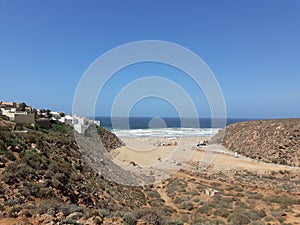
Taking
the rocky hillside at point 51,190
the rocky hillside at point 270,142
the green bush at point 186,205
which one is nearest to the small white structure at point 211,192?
the green bush at point 186,205

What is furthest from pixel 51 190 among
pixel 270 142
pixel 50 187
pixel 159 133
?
Answer: pixel 159 133

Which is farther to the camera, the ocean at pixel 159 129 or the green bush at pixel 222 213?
the ocean at pixel 159 129

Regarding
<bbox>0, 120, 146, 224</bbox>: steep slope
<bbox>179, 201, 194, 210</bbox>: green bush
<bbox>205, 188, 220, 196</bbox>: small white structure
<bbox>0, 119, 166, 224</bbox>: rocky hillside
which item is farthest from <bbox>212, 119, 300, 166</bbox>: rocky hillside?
<bbox>0, 120, 146, 224</bbox>: steep slope

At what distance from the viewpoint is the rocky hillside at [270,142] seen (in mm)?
30953

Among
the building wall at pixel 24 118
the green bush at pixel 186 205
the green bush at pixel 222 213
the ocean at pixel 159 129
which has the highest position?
the building wall at pixel 24 118

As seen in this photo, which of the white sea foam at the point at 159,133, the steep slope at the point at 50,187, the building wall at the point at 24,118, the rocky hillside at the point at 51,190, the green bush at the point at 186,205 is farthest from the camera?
the white sea foam at the point at 159,133

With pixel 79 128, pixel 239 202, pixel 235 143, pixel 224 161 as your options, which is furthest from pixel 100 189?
pixel 235 143

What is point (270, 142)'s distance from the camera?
34.9 m

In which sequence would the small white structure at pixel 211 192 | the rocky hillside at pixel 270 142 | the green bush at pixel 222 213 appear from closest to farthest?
1. the green bush at pixel 222 213
2. the small white structure at pixel 211 192
3. the rocky hillside at pixel 270 142

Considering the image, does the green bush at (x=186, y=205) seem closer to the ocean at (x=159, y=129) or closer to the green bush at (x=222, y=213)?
the green bush at (x=222, y=213)

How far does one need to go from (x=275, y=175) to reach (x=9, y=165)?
71.4 feet

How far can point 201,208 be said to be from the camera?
40.0ft

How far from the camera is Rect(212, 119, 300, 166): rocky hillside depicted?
31.0 meters

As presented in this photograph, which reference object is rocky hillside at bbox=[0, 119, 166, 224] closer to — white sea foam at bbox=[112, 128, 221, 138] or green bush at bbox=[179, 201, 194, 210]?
green bush at bbox=[179, 201, 194, 210]
